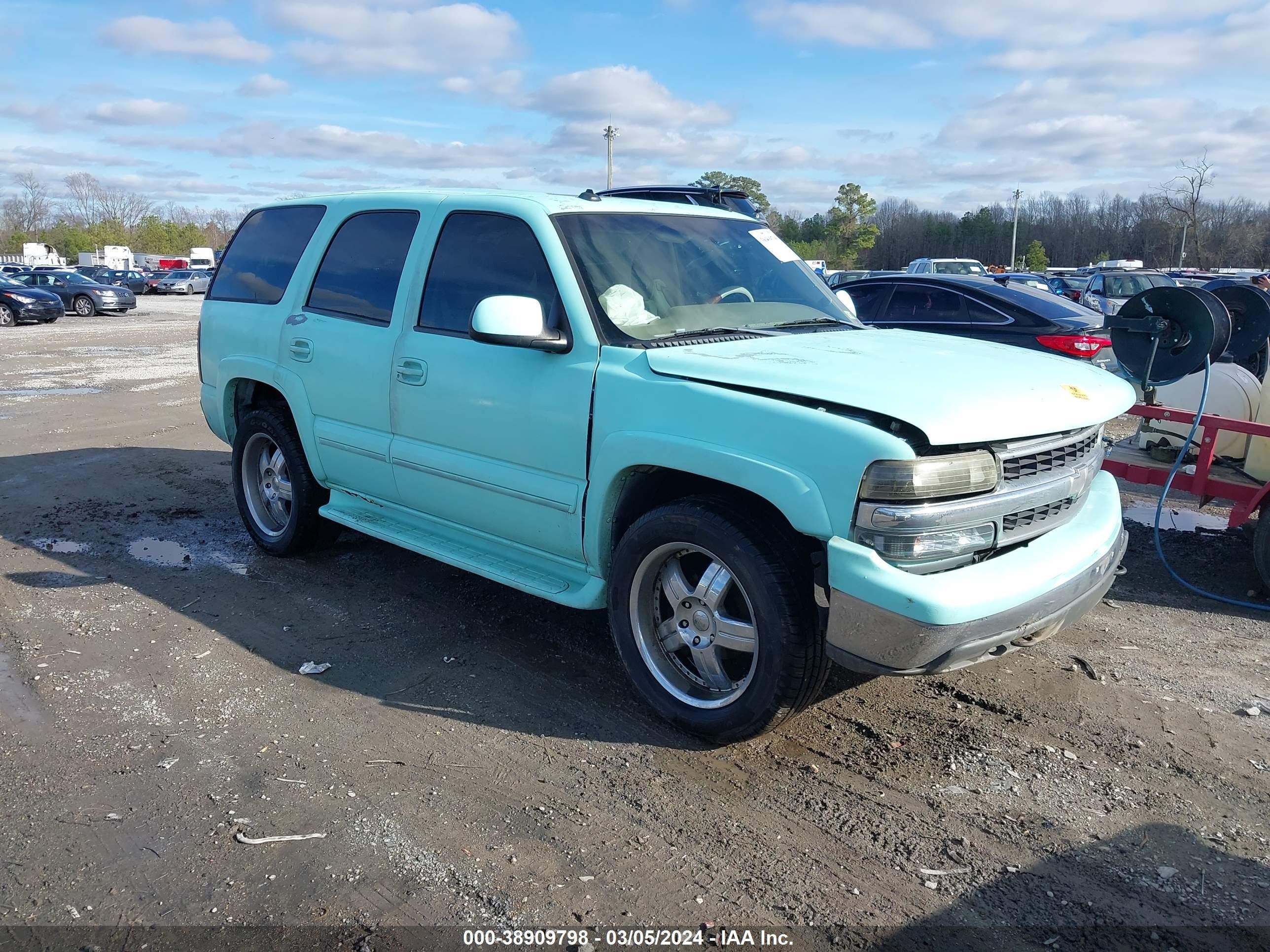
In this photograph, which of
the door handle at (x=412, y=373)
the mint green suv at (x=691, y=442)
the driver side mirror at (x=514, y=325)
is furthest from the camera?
the door handle at (x=412, y=373)

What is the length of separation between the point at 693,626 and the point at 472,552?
4.14ft

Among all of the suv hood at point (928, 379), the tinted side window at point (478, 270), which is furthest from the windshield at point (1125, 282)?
the tinted side window at point (478, 270)

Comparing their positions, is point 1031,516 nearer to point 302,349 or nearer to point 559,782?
point 559,782

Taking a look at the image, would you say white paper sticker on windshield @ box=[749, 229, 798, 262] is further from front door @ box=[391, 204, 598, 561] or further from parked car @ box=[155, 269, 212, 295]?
parked car @ box=[155, 269, 212, 295]

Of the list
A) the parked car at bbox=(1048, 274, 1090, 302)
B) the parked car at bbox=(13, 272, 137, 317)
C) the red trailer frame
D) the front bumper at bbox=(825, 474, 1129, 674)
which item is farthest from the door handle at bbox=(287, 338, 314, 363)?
the parked car at bbox=(13, 272, 137, 317)

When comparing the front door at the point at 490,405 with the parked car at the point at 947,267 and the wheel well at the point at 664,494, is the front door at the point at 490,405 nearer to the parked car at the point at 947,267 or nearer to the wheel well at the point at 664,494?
the wheel well at the point at 664,494

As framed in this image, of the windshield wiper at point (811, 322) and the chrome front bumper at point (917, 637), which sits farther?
the windshield wiper at point (811, 322)

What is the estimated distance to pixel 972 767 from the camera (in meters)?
3.54

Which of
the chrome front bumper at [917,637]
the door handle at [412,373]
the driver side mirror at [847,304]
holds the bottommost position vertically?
the chrome front bumper at [917,637]

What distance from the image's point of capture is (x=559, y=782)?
3.44 meters

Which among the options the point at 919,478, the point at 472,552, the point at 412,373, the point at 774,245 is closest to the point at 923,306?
the point at 774,245

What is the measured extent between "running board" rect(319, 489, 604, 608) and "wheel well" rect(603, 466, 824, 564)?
8.9 inches

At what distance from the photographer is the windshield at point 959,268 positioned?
27084 mm

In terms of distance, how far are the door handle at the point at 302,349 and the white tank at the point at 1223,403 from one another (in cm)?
481
